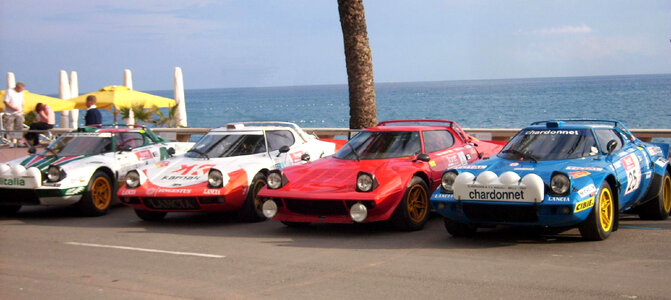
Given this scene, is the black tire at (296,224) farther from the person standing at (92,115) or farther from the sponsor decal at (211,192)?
the person standing at (92,115)

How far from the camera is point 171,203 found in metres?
10.4

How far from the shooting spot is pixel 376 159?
10086 millimetres

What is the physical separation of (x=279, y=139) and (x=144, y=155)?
258 centimetres

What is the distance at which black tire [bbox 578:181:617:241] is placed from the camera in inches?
309

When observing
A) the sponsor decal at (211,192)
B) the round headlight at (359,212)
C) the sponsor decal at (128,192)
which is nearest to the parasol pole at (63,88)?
the sponsor decal at (128,192)

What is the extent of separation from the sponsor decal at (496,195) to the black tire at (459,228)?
59cm

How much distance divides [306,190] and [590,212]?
3.34 m

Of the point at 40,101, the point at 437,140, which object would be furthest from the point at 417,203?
the point at 40,101

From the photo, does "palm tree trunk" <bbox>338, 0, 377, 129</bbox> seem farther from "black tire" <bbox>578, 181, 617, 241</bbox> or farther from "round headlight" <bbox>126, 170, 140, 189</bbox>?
"black tire" <bbox>578, 181, 617, 241</bbox>

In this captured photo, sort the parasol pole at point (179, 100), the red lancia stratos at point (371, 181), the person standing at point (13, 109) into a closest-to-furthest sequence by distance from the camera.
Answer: the red lancia stratos at point (371, 181) → the person standing at point (13, 109) → the parasol pole at point (179, 100)

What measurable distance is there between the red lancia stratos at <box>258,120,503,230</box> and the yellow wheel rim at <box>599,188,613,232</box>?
222 centimetres

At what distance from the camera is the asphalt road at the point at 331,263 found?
6289mm

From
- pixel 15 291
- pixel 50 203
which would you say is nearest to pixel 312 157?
pixel 50 203

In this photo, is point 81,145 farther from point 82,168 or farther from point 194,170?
point 194,170
